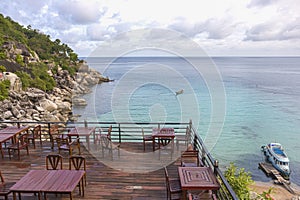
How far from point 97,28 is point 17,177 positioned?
552cm

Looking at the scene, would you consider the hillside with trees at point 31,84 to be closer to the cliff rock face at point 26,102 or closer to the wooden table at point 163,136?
the cliff rock face at point 26,102

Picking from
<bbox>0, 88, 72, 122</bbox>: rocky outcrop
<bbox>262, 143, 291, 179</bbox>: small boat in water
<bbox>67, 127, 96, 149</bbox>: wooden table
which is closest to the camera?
<bbox>67, 127, 96, 149</bbox>: wooden table

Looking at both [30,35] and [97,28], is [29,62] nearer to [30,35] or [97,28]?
[30,35]

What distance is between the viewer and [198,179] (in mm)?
4078

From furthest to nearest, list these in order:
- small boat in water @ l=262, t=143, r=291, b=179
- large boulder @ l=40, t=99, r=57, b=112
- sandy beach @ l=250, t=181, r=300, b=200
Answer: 1. large boulder @ l=40, t=99, r=57, b=112
2. small boat in water @ l=262, t=143, r=291, b=179
3. sandy beach @ l=250, t=181, r=300, b=200

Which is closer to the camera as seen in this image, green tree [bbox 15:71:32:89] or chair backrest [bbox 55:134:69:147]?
chair backrest [bbox 55:134:69:147]

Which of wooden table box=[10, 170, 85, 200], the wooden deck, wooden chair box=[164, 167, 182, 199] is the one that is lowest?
the wooden deck

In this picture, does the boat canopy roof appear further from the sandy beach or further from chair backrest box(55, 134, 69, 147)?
chair backrest box(55, 134, 69, 147)

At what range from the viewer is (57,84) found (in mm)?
35562

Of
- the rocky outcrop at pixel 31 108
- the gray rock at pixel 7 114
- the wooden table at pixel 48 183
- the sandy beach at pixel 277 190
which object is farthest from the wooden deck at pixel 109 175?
the rocky outcrop at pixel 31 108

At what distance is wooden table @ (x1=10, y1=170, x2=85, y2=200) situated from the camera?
3.94 metres

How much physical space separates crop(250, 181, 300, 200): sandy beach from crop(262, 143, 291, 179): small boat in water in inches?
49.6

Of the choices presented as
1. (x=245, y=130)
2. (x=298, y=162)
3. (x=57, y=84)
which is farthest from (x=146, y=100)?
(x=298, y=162)

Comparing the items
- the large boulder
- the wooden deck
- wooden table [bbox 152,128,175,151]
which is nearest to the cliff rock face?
the large boulder
